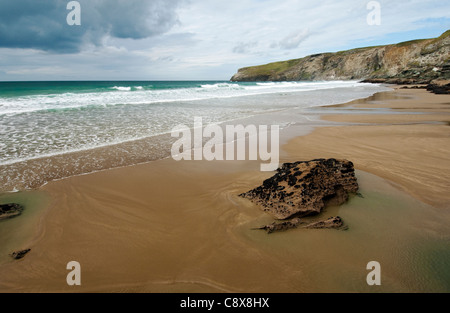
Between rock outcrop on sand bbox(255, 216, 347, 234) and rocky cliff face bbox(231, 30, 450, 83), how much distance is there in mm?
56968

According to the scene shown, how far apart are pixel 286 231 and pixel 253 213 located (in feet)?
1.94

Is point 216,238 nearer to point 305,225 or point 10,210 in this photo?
point 305,225

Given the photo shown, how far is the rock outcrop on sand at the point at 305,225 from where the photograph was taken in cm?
309

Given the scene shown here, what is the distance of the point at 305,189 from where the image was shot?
11.4 feet

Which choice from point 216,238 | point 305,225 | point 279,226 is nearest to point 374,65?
point 305,225

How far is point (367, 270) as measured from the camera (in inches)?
97.2

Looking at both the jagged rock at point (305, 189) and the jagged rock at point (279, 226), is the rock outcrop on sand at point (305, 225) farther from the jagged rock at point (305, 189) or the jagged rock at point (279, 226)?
the jagged rock at point (305, 189)

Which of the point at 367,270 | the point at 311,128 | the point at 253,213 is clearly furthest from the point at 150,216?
the point at 311,128

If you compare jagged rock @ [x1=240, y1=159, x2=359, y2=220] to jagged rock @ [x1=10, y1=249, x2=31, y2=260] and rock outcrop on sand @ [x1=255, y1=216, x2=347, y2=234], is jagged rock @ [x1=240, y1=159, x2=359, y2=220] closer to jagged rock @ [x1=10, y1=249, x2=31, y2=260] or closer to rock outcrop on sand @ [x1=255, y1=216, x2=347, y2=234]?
rock outcrop on sand @ [x1=255, y1=216, x2=347, y2=234]

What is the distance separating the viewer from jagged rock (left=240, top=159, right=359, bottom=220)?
11.0 ft

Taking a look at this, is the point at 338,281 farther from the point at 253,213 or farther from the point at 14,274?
the point at 14,274

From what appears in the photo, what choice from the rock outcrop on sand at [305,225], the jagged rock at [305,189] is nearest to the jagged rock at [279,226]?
the rock outcrop on sand at [305,225]

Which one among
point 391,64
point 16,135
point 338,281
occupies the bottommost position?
point 338,281

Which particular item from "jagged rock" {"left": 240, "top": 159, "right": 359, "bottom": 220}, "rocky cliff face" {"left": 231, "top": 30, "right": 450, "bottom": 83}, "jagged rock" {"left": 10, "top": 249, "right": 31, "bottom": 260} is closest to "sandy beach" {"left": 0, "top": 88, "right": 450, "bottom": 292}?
"jagged rock" {"left": 10, "top": 249, "right": 31, "bottom": 260}
